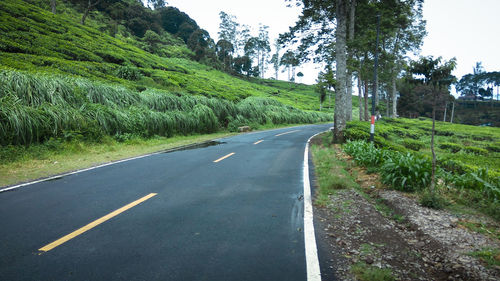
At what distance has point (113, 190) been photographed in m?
5.42

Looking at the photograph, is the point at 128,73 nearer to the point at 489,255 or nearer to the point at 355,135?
the point at 355,135

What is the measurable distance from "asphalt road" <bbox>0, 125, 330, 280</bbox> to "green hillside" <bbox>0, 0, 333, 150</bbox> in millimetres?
4191

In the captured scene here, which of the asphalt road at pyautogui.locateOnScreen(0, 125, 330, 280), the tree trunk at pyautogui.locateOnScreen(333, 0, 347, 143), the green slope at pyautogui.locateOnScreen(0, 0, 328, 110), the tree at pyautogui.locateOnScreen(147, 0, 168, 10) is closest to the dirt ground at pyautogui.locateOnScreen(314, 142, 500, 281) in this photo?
the asphalt road at pyautogui.locateOnScreen(0, 125, 330, 280)

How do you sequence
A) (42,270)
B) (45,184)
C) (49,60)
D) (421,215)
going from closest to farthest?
(42,270)
(421,215)
(45,184)
(49,60)

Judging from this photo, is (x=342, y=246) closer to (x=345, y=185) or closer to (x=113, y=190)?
(x=345, y=185)

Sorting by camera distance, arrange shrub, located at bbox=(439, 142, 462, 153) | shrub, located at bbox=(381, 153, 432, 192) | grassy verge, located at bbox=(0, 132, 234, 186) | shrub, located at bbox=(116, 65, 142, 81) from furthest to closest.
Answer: shrub, located at bbox=(116, 65, 142, 81) → shrub, located at bbox=(439, 142, 462, 153) → grassy verge, located at bbox=(0, 132, 234, 186) → shrub, located at bbox=(381, 153, 432, 192)

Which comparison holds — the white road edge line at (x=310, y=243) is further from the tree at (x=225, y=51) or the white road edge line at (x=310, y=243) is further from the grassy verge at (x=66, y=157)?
the tree at (x=225, y=51)

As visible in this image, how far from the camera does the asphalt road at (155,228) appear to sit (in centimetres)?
277

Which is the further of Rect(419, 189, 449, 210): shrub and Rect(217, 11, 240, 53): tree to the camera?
Rect(217, 11, 240, 53): tree

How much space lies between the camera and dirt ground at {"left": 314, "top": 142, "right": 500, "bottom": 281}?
9.48 ft

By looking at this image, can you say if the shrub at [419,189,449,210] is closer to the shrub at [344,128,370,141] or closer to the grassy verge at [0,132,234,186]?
the shrub at [344,128,370,141]

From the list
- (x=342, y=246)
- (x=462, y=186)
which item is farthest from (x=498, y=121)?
(x=342, y=246)

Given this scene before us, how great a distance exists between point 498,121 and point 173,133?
265 feet

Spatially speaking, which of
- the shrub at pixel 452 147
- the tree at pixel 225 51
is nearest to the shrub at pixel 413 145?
the shrub at pixel 452 147
